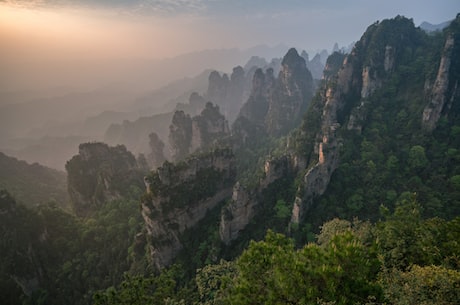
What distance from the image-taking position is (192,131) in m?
103

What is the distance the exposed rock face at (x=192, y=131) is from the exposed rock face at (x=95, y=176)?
2731 cm

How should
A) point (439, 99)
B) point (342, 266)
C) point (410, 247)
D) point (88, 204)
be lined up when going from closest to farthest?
point (342, 266) < point (410, 247) < point (439, 99) < point (88, 204)

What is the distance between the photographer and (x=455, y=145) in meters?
46.5

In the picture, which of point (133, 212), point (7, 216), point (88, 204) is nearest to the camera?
point (7, 216)

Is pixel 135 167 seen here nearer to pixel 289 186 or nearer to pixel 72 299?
pixel 72 299

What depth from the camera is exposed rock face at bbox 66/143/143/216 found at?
70188 millimetres

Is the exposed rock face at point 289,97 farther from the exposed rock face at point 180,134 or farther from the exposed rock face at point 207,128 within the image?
the exposed rock face at point 180,134

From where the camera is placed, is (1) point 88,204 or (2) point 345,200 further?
(1) point 88,204

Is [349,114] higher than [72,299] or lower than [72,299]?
higher

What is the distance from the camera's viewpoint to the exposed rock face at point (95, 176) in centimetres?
7019

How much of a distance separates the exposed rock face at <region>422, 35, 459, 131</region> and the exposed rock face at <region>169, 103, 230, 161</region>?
207 ft

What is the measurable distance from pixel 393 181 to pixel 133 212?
5422cm

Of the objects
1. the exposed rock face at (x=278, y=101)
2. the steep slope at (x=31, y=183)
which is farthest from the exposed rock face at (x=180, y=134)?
the steep slope at (x=31, y=183)

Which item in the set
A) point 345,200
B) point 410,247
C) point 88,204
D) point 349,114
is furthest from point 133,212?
point 410,247
